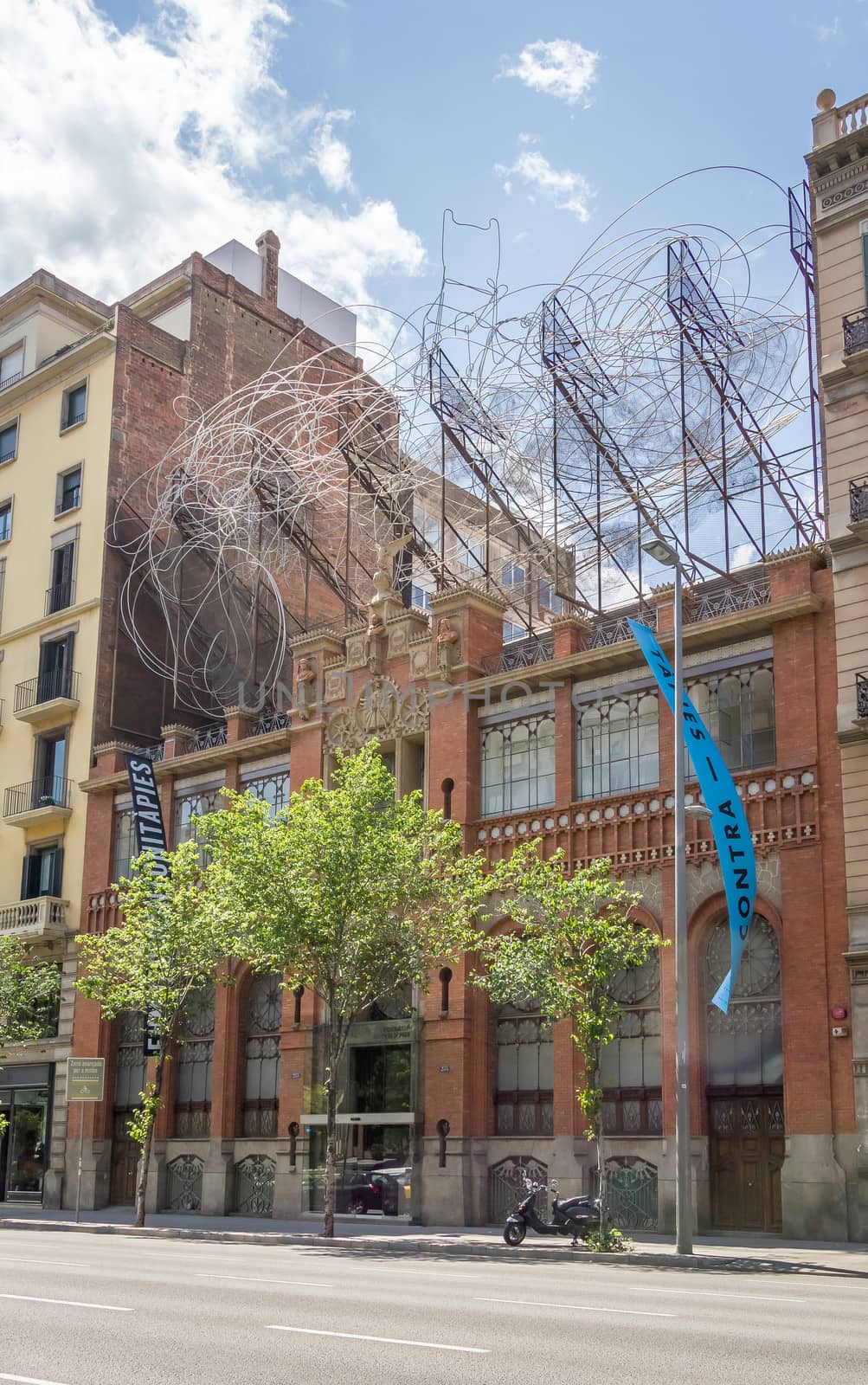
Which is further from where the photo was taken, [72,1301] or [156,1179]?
[156,1179]

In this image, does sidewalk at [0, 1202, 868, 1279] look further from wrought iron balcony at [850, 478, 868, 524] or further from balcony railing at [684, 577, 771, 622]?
wrought iron balcony at [850, 478, 868, 524]

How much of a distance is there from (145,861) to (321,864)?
647 cm

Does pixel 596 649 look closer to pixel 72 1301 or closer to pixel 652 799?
pixel 652 799

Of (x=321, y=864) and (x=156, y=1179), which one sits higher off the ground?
(x=321, y=864)

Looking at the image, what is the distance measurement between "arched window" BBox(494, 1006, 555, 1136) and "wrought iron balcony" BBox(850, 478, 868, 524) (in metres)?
12.4

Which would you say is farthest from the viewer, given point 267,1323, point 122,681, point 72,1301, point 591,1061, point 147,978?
point 122,681

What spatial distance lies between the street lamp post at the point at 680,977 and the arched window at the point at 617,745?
652cm

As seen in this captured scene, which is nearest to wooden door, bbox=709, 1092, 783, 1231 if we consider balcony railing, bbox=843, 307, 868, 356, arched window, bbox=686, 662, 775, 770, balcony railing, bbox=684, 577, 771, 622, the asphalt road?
arched window, bbox=686, 662, 775, 770

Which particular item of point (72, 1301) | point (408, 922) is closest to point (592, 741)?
point (408, 922)

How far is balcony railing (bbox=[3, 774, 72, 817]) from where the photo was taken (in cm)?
4619

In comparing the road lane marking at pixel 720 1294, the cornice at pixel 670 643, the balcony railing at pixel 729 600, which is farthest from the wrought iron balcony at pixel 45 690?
the road lane marking at pixel 720 1294

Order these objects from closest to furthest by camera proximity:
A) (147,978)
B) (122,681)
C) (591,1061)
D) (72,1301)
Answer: (72,1301), (591,1061), (147,978), (122,681)

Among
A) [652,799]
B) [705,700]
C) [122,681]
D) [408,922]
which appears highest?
[122,681]

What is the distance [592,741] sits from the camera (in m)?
33.2
